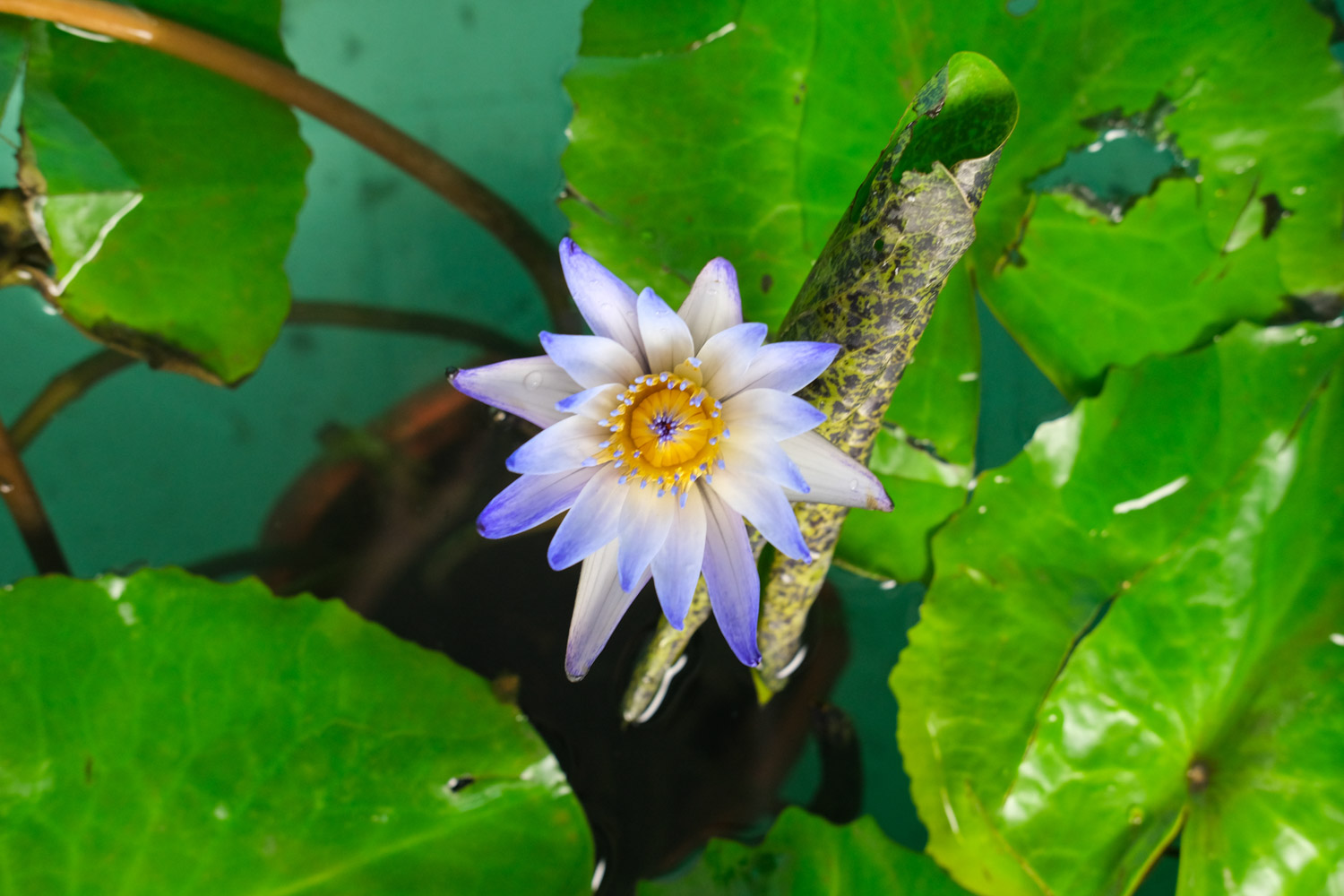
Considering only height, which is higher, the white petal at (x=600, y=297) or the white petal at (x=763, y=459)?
the white petal at (x=600, y=297)

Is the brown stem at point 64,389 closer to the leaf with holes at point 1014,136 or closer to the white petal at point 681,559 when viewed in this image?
the leaf with holes at point 1014,136

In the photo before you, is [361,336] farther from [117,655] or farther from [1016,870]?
[1016,870]

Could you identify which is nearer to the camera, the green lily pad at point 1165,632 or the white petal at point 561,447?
the white petal at point 561,447

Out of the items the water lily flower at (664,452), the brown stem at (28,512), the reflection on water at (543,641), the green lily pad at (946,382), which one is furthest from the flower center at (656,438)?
the brown stem at (28,512)

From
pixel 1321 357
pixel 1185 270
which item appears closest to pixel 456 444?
pixel 1185 270

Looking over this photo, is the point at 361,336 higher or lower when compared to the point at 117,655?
higher

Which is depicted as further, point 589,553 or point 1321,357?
point 1321,357

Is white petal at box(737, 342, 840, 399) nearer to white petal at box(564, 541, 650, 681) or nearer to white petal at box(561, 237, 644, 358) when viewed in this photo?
white petal at box(561, 237, 644, 358)
